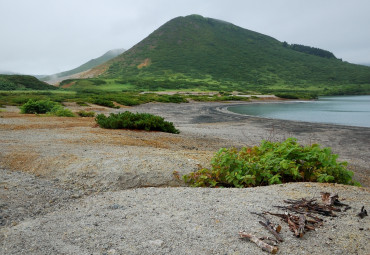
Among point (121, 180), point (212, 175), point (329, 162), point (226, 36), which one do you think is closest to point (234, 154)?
point (212, 175)

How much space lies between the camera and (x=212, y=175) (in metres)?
5.73

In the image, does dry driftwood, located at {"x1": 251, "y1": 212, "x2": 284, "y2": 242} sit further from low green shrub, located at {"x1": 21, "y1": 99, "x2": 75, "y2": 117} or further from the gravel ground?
low green shrub, located at {"x1": 21, "y1": 99, "x2": 75, "y2": 117}

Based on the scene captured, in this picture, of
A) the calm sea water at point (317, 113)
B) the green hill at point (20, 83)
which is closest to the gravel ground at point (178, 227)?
the calm sea water at point (317, 113)

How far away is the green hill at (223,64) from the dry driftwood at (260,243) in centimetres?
7426

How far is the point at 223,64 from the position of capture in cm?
11969

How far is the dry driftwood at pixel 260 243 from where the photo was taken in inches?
119

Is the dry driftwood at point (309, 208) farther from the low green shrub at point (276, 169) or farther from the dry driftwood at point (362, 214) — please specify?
the low green shrub at point (276, 169)

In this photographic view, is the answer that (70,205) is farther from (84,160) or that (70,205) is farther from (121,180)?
(84,160)

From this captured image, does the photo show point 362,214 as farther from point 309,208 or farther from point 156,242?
point 156,242

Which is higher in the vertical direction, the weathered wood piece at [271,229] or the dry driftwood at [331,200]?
the dry driftwood at [331,200]

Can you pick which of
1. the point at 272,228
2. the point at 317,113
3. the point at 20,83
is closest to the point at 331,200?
the point at 272,228

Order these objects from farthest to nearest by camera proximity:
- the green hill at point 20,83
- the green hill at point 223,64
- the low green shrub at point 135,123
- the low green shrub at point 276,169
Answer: the green hill at point 223,64
the green hill at point 20,83
the low green shrub at point 135,123
the low green shrub at point 276,169

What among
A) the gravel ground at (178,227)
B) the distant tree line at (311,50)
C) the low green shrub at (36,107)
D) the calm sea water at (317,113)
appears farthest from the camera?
the distant tree line at (311,50)

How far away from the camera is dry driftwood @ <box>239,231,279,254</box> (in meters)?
3.02
